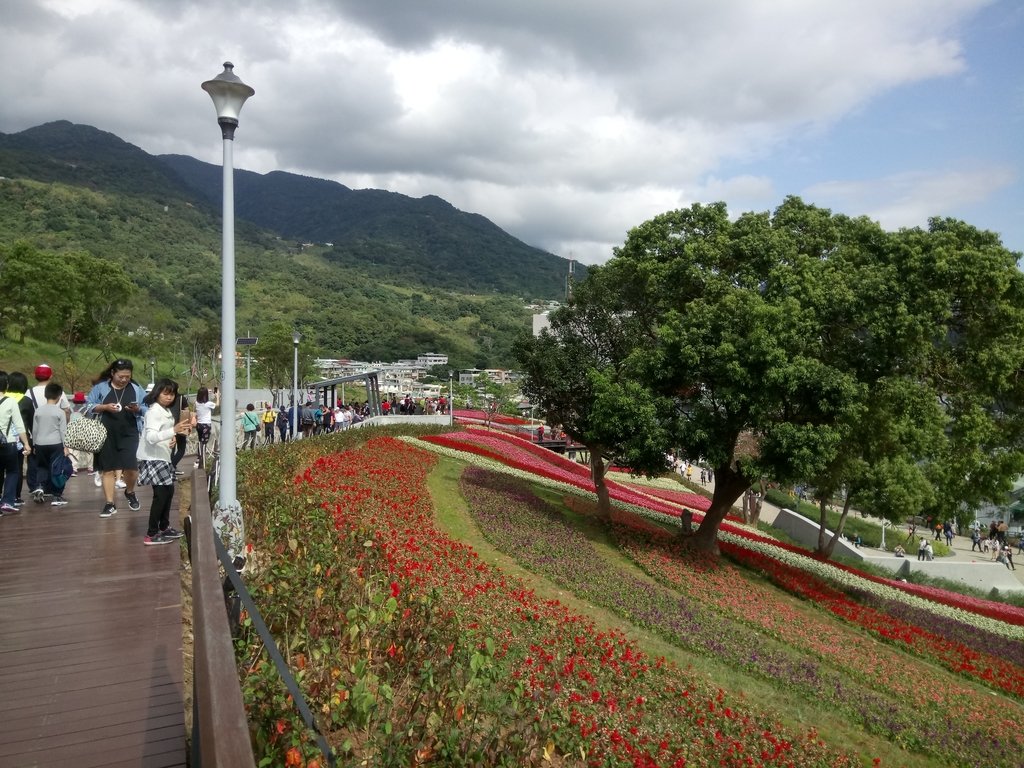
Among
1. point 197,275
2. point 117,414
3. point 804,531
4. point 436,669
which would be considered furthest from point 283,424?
point 197,275

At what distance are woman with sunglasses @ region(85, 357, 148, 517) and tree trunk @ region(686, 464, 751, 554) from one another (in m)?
12.4

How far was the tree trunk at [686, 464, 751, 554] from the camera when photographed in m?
16.7

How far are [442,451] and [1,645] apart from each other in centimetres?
1866

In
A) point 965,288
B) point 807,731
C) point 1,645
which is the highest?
point 965,288

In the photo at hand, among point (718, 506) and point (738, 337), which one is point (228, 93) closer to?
point (738, 337)

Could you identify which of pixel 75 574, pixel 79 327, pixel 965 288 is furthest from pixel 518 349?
pixel 79 327

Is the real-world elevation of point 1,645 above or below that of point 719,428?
below

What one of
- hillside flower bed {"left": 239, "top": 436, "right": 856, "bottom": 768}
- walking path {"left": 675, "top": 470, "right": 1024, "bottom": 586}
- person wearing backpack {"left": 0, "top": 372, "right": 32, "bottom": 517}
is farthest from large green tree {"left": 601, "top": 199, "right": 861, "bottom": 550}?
walking path {"left": 675, "top": 470, "right": 1024, "bottom": 586}

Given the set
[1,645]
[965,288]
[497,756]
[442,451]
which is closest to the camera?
[497,756]

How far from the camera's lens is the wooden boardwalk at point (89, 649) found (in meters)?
3.95

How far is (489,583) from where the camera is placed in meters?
9.33

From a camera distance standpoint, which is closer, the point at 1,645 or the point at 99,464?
the point at 1,645

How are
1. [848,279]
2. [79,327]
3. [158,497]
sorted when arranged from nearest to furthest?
1. [158,497]
2. [848,279]
3. [79,327]

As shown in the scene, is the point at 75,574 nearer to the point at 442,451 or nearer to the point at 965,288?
the point at 965,288
